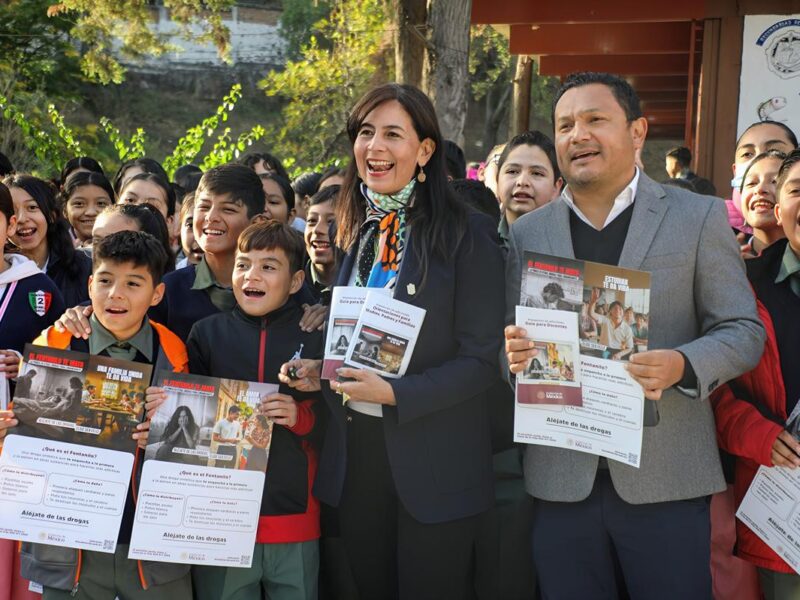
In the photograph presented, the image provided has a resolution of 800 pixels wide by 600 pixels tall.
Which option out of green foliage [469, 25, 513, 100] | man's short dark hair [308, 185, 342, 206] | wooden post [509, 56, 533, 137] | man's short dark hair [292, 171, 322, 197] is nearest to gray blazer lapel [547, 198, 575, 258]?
man's short dark hair [308, 185, 342, 206]

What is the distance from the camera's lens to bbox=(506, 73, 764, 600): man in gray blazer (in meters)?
2.78

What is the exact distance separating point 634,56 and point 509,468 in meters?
12.1

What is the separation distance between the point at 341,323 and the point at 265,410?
1.70 ft

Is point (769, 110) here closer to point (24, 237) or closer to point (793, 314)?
point (793, 314)

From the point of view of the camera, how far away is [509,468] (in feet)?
12.3

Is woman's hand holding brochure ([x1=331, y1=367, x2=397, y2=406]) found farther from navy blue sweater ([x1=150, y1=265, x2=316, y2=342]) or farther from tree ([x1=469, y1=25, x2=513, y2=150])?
tree ([x1=469, y1=25, x2=513, y2=150])

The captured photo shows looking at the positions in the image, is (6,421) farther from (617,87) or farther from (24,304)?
(617,87)

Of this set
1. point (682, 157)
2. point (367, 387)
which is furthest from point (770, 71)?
point (367, 387)

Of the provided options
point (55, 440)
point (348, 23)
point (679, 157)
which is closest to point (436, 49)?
point (679, 157)

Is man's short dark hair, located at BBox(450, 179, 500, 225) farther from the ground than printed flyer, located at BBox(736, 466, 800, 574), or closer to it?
farther from the ground

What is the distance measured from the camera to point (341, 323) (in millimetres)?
3082

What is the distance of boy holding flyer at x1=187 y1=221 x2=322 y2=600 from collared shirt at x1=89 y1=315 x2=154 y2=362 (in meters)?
0.17

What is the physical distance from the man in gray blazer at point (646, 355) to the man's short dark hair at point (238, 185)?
1753 millimetres

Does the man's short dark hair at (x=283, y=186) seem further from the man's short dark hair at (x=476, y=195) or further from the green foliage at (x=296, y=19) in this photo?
the green foliage at (x=296, y=19)
